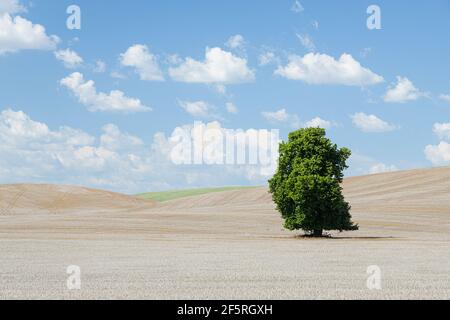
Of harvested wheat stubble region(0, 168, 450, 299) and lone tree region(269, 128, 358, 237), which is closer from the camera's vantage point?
harvested wheat stubble region(0, 168, 450, 299)

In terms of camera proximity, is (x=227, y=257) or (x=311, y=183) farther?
(x=311, y=183)

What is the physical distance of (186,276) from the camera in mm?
27625

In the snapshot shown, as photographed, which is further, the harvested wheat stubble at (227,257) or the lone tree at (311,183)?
the lone tree at (311,183)

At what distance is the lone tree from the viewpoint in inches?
2346

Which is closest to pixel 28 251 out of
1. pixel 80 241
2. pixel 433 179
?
pixel 80 241

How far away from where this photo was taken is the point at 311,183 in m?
58.8

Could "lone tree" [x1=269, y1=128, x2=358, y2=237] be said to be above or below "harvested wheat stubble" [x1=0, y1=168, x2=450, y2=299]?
above

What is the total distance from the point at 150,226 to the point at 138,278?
165ft

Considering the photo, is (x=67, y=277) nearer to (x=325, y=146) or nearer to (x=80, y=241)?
(x=80, y=241)

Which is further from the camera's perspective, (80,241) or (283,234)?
(283,234)

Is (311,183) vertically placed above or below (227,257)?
above

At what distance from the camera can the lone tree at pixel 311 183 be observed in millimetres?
59594

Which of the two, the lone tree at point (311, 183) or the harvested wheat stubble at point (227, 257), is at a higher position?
the lone tree at point (311, 183)

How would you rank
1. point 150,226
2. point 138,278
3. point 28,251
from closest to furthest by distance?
point 138,278 → point 28,251 → point 150,226
